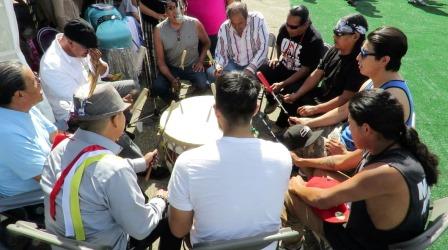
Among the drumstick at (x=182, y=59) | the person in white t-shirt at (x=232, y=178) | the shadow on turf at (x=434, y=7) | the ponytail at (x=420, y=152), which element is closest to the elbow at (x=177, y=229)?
the person in white t-shirt at (x=232, y=178)

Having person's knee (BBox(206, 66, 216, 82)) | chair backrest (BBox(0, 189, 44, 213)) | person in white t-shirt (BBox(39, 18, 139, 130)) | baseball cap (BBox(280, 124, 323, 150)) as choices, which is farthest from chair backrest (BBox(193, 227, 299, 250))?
person's knee (BBox(206, 66, 216, 82))

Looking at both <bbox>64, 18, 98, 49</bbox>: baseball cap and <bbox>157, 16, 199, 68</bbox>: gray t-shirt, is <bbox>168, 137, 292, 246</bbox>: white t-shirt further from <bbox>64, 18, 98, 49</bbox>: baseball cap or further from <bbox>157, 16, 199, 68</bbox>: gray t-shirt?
<bbox>157, 16, 199, 68</bbox>: gray t-shirt

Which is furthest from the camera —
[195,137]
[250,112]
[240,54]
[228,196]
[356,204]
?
[240,54]

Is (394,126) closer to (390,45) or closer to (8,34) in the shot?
(390,45)

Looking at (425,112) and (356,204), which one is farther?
(425,112)

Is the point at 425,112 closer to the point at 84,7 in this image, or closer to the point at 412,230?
the point at 412,230

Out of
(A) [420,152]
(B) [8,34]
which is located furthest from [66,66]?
(A) [420,152]

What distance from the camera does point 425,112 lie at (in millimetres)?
4797

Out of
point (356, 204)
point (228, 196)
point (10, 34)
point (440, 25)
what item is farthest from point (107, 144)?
point (440, 25)

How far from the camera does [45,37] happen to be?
4.34m

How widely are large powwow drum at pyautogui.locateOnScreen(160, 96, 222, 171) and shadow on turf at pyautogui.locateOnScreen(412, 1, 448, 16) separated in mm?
8251

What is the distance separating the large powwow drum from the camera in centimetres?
304

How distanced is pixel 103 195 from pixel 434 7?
10.5 meters

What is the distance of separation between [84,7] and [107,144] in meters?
3.83
